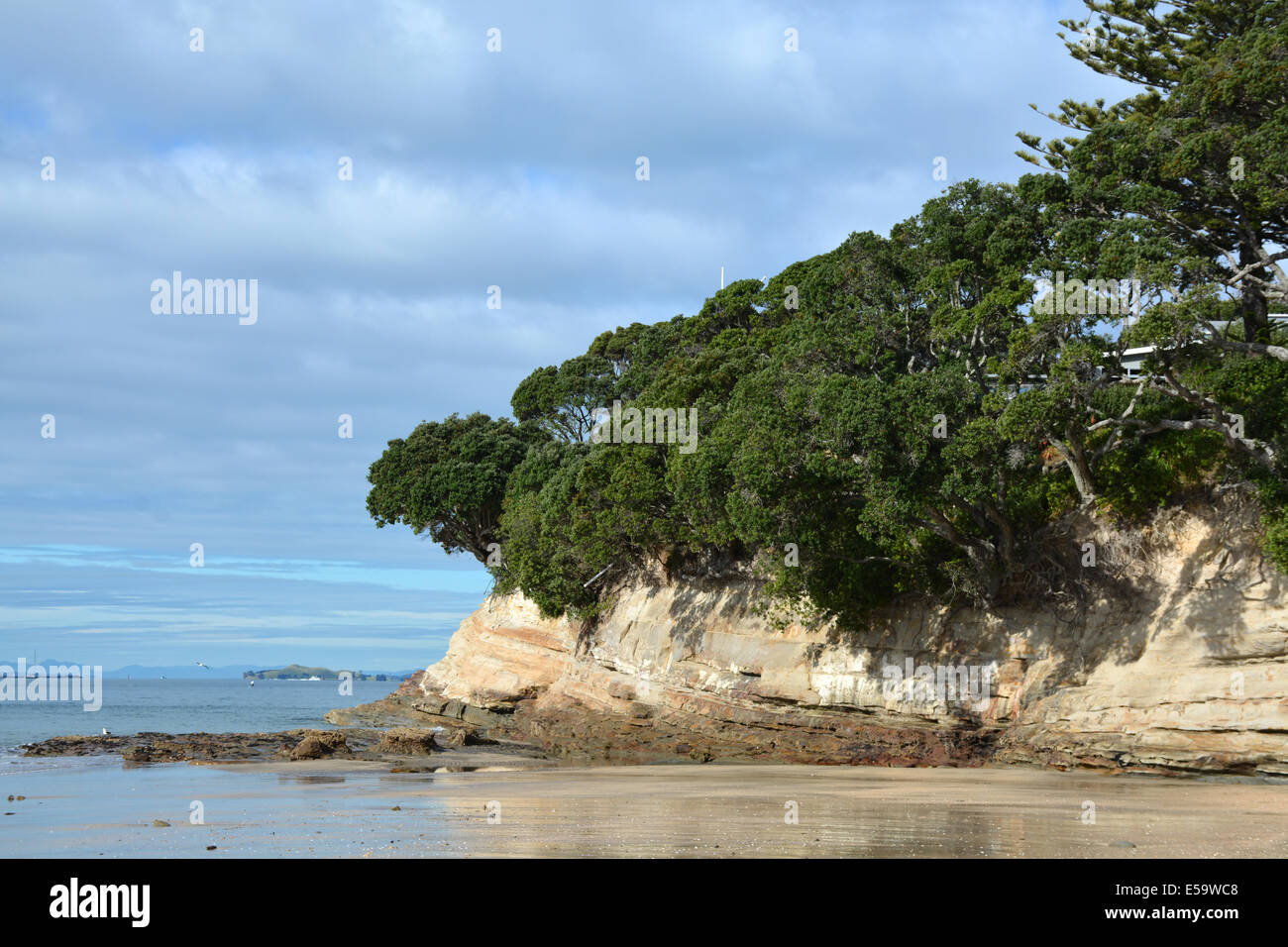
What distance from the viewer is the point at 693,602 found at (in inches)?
1278

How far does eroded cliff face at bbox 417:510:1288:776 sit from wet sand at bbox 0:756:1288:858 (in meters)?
1.56

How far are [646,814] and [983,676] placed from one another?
550 inches

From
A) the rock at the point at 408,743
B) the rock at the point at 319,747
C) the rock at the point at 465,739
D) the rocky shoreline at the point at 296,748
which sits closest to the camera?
the rocky shoreline at the point at 296,748

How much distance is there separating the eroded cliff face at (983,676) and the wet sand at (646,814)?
1.56m

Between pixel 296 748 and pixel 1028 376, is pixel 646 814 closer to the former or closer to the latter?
pixel 1028 376

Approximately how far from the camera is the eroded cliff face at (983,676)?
2030cm

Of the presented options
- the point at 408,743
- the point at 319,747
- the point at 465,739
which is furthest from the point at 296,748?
the point at 465,739

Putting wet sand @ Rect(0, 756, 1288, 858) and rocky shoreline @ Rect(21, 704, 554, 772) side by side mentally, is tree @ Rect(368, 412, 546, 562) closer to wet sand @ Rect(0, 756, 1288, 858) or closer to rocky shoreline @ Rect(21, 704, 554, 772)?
rocky shoreline @ Rect(21, 704, 554, 772)

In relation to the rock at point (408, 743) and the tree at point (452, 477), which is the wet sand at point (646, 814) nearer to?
the rock at point (408, 743)

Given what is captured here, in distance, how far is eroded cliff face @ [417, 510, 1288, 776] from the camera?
20297 mm

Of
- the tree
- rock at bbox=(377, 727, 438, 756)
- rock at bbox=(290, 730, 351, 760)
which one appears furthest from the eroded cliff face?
the tree

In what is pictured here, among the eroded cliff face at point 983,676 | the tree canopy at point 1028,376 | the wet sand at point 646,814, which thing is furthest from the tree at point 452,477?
the wet sand at point 646,814

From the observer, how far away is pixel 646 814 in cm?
1373
